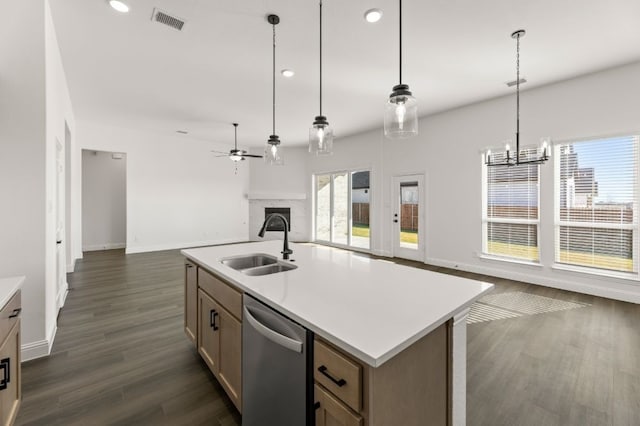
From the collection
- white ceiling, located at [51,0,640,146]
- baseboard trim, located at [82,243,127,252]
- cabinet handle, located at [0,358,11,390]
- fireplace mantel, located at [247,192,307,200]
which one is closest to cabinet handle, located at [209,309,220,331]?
cabinet handle, located at [0,358,11,390]

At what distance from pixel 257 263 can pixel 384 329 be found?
162 cm

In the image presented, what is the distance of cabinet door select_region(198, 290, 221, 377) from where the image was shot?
190cm

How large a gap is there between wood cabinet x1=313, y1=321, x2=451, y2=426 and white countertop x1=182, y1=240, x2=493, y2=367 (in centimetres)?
8

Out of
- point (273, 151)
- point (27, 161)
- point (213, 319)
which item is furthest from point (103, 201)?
point (213, 319)

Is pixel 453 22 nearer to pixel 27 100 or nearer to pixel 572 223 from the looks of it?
pixel 572 223

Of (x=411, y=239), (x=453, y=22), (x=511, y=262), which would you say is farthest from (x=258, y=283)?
(x=411, y=239)

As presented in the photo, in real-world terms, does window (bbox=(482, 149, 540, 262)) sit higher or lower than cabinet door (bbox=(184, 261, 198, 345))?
higher

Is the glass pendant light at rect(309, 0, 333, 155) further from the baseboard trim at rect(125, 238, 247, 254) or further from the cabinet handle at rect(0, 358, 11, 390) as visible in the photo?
the baseboard trim at rect(125, 238, 247, 254)

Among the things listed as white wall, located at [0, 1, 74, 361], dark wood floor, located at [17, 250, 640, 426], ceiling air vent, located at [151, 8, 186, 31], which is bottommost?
dark wood floor, located at [17, 250, 640, 426]

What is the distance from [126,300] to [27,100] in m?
2.49

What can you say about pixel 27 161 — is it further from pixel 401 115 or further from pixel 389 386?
pixel 389 386

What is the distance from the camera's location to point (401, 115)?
1.86 meters

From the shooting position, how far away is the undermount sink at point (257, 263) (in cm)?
212

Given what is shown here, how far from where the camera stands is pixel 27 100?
90.8 inches
